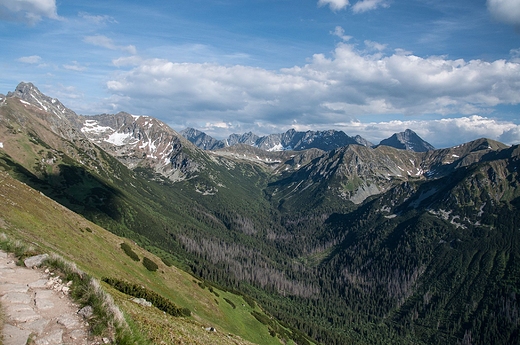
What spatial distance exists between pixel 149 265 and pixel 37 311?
72.8m

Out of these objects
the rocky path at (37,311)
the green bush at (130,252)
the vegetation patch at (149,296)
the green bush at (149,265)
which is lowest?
the green bush at (149,265)

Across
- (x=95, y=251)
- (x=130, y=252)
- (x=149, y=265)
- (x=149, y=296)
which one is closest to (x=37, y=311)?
(x=149, y=296)

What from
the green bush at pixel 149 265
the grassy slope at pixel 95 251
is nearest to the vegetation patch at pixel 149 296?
the grassy slope at pixel 95 251

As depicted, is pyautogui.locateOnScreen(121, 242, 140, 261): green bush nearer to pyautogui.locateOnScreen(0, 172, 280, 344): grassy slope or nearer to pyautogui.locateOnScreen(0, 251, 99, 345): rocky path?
pyautogui.locateOnScreen(0, 172, 280, 344): grassy slope

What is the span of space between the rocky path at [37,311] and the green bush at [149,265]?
68028 mm

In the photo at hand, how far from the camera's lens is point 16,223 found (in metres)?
55.8

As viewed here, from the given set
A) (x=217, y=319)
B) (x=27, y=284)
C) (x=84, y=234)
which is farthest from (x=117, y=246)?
(x=27, y=284)

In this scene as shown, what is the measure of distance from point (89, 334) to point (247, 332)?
292 feet

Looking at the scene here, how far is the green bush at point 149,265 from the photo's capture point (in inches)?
3132

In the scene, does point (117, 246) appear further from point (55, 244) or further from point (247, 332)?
point (247, 332)

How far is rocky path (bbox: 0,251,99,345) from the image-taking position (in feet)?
37.1

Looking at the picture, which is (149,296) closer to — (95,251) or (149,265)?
(95,251)

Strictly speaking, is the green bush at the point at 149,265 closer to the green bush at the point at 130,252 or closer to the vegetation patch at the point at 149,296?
the green bush at the point at 130,252

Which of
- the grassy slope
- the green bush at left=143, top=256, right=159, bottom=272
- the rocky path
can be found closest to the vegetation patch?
the grassy slope
